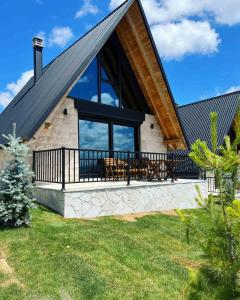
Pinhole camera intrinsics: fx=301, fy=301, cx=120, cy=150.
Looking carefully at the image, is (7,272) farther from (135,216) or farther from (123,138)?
→ (123,138)

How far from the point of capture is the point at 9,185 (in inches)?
242

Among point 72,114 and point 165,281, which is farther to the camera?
point 72,114

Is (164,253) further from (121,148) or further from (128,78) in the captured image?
(128,78)

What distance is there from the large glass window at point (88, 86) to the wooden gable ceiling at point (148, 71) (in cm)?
172

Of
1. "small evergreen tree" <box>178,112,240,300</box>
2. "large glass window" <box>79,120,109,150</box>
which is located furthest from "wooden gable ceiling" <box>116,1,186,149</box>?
"small evergreen tree" <box>178,112,240,300</box>

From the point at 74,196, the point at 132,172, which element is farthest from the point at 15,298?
the point at 132,172

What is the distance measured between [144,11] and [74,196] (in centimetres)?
760

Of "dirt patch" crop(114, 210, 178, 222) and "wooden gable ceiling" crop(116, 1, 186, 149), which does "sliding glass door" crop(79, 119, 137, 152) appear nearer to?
"wooden gable ceiling" crop(116, 1, 186, 149)

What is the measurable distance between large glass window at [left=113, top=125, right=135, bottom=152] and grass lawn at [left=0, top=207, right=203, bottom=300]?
5546mm

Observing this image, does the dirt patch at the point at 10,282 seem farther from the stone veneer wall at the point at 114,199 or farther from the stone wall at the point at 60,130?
the stone wall at the point at 60,130

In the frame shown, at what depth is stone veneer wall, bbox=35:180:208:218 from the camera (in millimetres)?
7510

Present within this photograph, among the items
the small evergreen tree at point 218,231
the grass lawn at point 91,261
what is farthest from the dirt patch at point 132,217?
the small evergreen tree at point 218,231

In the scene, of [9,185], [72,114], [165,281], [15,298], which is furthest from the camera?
[72,114]

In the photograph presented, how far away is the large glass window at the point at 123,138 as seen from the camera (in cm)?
1225
